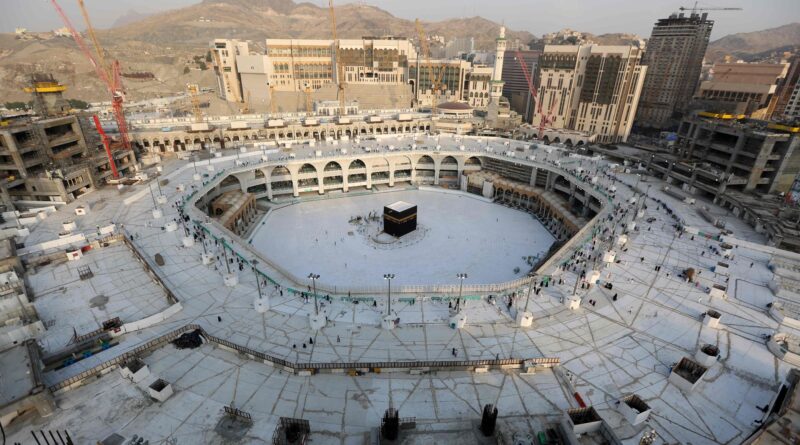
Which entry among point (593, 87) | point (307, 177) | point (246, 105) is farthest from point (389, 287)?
point (593, 87)

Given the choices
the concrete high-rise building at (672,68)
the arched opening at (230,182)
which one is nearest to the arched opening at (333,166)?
the arched opening at (230,182)

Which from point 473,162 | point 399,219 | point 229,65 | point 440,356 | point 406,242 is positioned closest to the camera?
point 440,356

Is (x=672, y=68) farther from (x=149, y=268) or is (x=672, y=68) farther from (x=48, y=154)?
(x=48, y=154)

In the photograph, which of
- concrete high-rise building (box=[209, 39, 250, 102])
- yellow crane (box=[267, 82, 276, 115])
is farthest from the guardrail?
concrete high-rise building (box=[209, 39, 250, 102])

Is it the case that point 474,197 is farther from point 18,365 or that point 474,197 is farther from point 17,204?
point 17,204

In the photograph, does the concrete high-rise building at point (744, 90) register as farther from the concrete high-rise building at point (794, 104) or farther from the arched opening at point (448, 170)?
the arched opening at point (448, 170)

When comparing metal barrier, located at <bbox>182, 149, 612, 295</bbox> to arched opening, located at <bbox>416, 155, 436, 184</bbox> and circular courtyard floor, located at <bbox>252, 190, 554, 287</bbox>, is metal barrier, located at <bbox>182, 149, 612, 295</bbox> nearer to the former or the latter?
circular courtyard floor, located at <bbox>252, 190, 554, 287</bbox>
